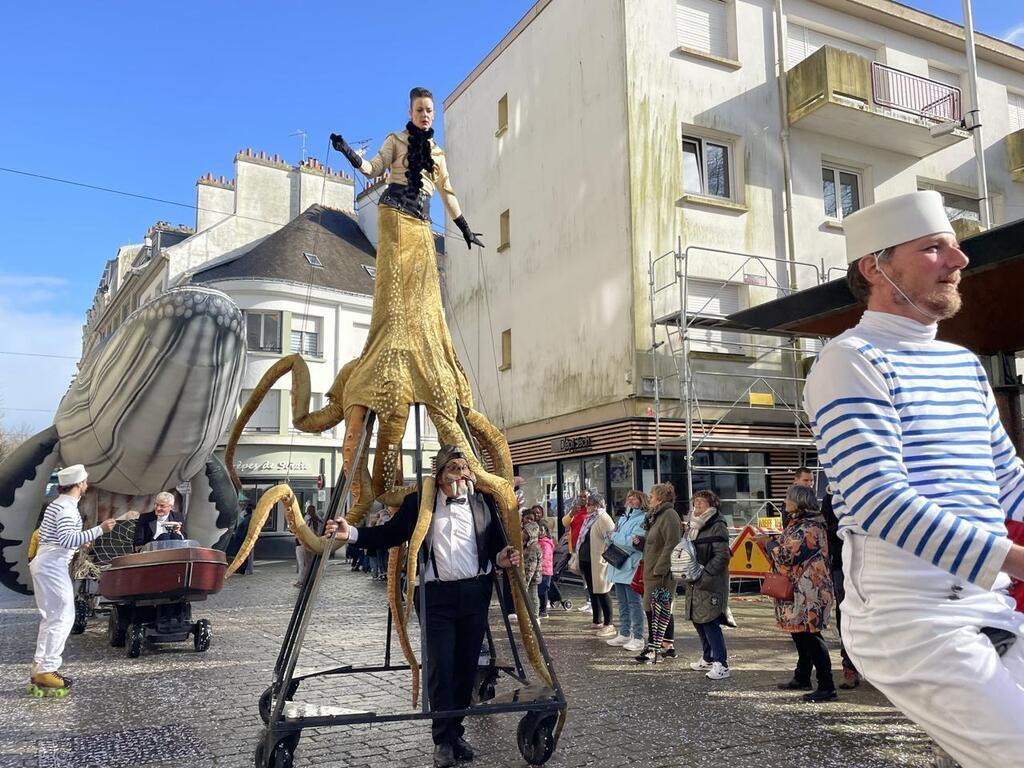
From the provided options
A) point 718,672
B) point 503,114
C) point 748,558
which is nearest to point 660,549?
point 718,672

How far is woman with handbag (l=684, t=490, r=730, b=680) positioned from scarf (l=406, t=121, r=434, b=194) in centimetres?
419

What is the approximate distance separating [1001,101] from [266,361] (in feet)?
69.2

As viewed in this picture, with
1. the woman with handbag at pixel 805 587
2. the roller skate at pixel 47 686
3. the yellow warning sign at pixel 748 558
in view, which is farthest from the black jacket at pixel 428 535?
the yellow warning sign at pixel 748 558

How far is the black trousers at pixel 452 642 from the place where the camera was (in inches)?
182

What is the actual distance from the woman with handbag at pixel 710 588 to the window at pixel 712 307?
7033 mm

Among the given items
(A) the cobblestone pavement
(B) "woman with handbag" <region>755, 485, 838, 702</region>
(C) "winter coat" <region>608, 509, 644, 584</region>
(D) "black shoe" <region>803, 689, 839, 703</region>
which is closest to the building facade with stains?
(C) "winter coat" <region>608, 509, 644, 584</region>

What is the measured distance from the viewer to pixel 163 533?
893cm

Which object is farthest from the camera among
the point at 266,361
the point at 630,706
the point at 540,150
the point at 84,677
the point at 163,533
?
the point at 266,361

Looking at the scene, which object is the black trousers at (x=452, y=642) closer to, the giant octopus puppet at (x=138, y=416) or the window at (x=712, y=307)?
the giant octopus puppet at (x=138, y=416)

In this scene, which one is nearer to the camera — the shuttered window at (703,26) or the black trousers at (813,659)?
the black trousers at (813,659)

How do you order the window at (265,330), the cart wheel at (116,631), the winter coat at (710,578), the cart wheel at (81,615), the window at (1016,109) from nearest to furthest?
the winter coat at (710,578), the cart wheel at (116,631), the cart wheel at (81,615), the window at (1016,109), the window at (265,330)

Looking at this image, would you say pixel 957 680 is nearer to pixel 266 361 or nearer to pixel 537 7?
pixel 537 7

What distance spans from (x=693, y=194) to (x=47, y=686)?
1219 cm

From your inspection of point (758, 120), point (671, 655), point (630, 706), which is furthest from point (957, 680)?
point (758, 120)
